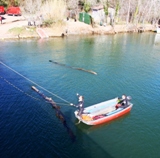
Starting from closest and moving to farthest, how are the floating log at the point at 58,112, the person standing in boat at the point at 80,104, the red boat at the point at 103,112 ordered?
the floating log at the point at 58,112 < the person standing in boat at the point at 80,104 < the red boat at the point at 103,112

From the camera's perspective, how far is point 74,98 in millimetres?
26344

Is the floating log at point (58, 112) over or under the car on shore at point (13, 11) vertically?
under

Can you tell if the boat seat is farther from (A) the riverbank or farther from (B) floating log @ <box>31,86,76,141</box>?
(A) the riverbank

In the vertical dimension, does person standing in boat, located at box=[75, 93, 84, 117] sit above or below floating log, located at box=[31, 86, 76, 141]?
above

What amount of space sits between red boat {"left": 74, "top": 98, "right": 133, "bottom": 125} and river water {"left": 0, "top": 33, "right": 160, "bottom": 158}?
74 centimetres

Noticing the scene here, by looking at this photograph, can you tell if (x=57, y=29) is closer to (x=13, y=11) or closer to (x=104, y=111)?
(x=13, y=11)

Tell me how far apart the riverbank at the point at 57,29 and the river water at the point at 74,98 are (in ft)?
27.9

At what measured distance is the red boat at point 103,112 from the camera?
2086cm

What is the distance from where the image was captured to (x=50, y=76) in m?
33.0

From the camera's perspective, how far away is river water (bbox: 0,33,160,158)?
59.6 ft

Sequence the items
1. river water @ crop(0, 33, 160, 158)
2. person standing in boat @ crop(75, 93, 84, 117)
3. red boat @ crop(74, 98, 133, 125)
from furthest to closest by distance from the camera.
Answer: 1. red boat @ crop(74, 98, 133, 125)
2. person standing in boat @ crop(75, 93, 84, 117)
3. river water @ crop(0, 33, 160, 158)

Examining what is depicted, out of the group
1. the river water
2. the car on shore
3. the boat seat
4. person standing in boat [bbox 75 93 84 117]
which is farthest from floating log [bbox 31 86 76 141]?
the car on shore

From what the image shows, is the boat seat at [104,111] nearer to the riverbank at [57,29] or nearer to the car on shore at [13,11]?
the riverbank at [57,29]

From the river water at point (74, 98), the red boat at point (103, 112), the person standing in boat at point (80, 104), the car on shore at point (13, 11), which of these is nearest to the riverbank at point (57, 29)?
the car on shore at point (13, 11)
